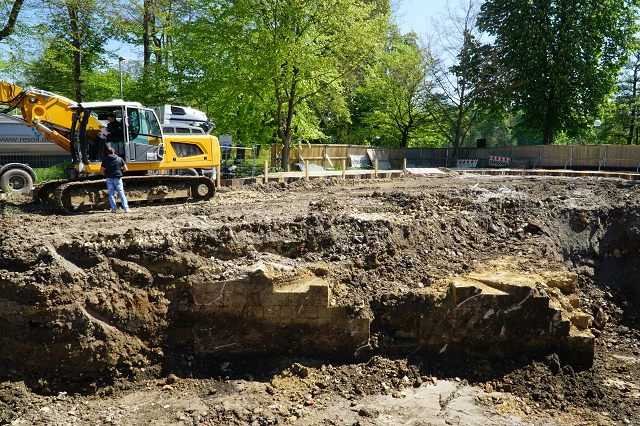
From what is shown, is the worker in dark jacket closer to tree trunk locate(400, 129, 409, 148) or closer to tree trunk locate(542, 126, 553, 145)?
tree trunk locate(400, 129, 409, 148)

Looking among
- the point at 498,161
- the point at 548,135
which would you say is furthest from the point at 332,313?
the point at 548,135

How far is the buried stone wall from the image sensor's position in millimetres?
8258

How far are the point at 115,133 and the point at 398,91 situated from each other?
75.2ft

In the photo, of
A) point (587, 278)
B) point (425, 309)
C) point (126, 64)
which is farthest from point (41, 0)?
point (587, 278)

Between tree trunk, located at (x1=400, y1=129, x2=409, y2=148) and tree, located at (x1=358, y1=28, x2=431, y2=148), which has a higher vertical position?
tree, located at (x1=358, y1=28, x2=431, y2=148)

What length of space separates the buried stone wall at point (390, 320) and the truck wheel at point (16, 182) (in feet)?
25.4

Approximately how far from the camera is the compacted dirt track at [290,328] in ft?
23.8

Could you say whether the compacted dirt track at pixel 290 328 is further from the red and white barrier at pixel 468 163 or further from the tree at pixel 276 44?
the red and white barrier at pixel 468 163

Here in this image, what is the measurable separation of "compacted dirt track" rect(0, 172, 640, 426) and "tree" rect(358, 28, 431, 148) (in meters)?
21.1

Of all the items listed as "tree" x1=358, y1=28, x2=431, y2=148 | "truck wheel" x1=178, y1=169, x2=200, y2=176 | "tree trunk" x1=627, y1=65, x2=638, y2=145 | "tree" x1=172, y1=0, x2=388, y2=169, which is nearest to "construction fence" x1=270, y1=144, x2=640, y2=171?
"tree" x1=358, y1=28, x2=431, y2=148

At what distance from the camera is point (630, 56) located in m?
30.5

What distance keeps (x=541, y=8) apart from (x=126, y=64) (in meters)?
23.7

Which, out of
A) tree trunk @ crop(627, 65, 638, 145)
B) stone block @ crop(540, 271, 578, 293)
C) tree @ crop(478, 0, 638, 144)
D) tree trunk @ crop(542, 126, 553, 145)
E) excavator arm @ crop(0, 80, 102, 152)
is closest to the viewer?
stone block @ crop(540, 271, 578, 293)

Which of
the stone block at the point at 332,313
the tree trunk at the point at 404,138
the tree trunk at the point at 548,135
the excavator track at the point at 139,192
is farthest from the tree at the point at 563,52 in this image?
the stone block at the point at 332,313
